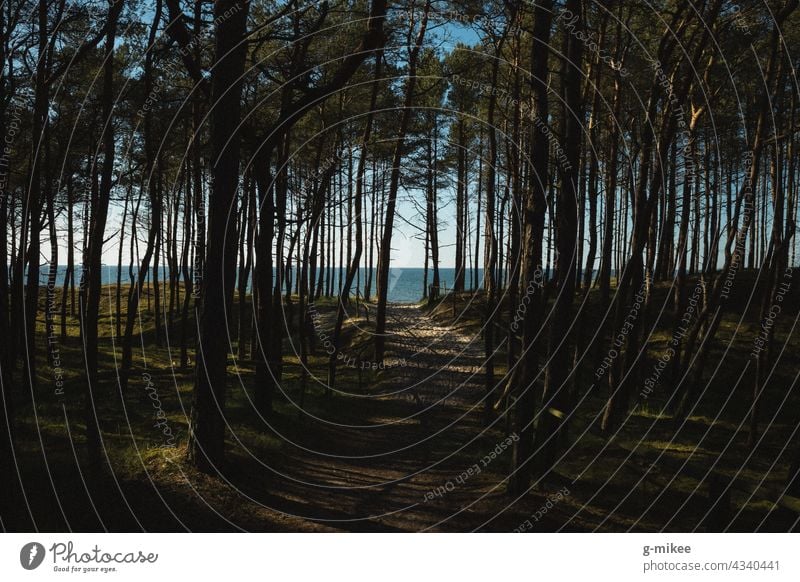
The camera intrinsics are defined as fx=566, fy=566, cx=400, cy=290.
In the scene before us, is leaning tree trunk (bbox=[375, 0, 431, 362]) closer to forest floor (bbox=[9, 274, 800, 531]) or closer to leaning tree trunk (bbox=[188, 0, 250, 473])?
forest floor (bbox=[9, 274, 800, 531])

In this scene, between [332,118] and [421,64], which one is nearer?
[421,64]

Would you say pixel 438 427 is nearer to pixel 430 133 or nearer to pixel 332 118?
pixel 332 118

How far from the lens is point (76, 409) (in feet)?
43.5

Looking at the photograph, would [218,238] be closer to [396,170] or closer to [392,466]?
[392,466]

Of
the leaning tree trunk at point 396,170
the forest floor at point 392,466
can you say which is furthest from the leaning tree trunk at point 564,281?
the leaning tree trunk at point 396,170

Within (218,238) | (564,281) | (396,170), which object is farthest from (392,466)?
(396,170)

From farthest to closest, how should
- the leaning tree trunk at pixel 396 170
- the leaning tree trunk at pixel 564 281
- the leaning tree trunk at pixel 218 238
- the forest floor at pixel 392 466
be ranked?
the leaning tree trunk at pixel 396 170
the leaning tree trunk at pixel 218 238
the leaning tree trunk at pixel 564 281
the forest floor at pixel 392 466

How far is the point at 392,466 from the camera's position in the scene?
10.7 m

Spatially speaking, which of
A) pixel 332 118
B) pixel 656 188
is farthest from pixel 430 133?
pixel 656 188

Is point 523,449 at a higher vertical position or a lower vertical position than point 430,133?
lower

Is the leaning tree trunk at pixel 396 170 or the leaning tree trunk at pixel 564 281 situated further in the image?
the leaning tree trunk at pixel 396 170

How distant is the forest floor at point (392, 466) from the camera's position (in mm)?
7820

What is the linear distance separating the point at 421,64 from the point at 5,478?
1548cm

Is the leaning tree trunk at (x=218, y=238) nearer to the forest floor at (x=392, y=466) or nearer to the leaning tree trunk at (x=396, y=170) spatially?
the forest floor at (x=392, y=466)
